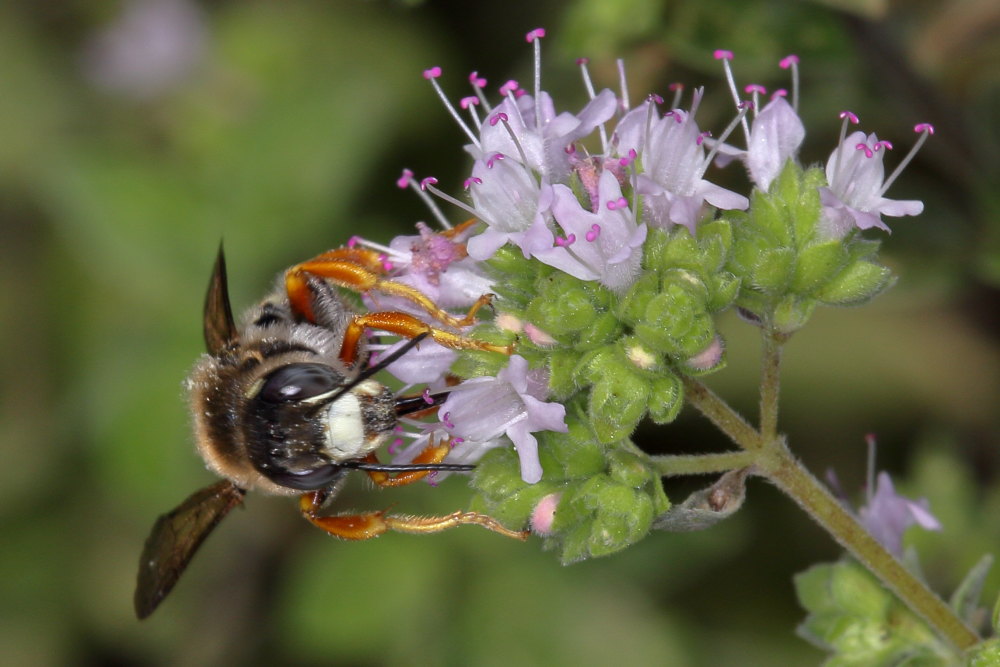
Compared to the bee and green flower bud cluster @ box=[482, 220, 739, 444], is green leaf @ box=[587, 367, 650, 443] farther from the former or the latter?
the bee

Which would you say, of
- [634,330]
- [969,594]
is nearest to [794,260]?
[634,330]

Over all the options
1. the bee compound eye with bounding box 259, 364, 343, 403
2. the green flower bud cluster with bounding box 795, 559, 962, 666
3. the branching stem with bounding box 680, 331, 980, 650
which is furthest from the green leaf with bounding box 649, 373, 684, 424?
the green flower bud cluster with bounding box 795, 559, 962, 666

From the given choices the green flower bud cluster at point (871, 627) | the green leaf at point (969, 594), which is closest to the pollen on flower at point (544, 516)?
the green flower bud cluster at point (871, 627)

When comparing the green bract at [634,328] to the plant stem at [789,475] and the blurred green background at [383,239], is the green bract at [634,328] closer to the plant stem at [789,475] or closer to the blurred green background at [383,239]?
the plant stem at [789,475]

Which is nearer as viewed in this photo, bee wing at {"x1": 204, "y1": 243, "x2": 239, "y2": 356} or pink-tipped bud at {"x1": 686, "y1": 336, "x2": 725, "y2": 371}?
pink-tipped bud at {"x1": 686, "y1": 336, "x2": 725, "y2": 371}

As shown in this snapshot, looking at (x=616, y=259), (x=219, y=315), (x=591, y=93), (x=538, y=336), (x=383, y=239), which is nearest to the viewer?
(x=616, y=259)

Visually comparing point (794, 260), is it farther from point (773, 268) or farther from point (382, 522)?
point (382, 522)
